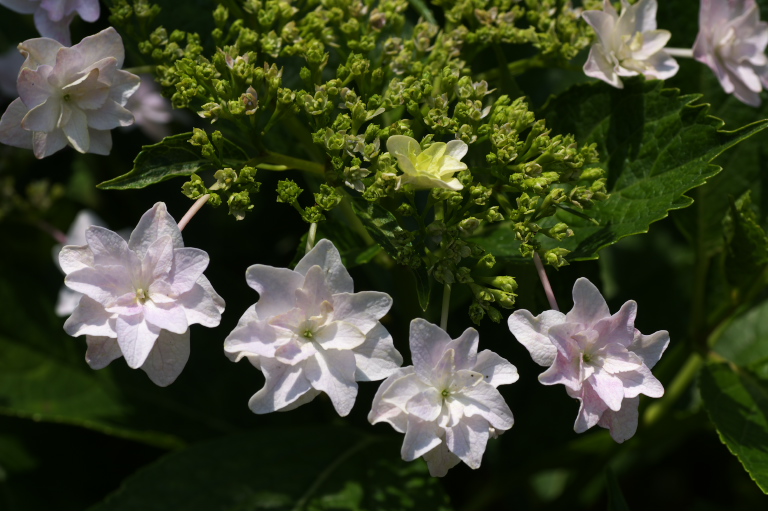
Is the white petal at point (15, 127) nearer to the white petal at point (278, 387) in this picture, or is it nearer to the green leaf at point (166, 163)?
the green leaf at point (166, 163)

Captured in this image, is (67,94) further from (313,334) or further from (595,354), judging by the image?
(595,354)

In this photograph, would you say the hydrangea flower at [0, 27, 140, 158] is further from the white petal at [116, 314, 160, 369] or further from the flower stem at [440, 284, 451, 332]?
the flower stem at [440, 284, 451, 332]

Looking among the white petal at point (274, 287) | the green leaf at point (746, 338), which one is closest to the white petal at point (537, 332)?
the white petal at point (274, 287)

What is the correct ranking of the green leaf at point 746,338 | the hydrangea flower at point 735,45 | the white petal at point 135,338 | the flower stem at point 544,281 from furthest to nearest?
1. the green leaf at point 746,338
2. the hydrangea flower at point 735,45
3. the flower stem at point 544,281
4. the white petal at point 135,338

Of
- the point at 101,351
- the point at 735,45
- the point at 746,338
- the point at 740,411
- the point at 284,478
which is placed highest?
the point at 735,45

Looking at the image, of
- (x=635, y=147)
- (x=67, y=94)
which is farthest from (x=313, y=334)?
(x=635, y=147)

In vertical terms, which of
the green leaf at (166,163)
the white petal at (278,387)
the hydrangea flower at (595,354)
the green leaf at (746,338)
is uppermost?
the green leaf at (166,163)

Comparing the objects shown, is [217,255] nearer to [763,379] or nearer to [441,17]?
[441,17]
